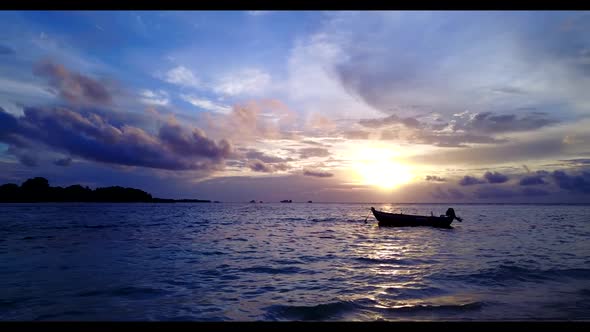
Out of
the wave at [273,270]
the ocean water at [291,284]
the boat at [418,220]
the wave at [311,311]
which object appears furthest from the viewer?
the boat at [418,220]

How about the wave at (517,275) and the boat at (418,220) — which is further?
the boat at (418,220)

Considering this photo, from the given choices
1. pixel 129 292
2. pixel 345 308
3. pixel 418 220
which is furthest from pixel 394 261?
pixel 418 220

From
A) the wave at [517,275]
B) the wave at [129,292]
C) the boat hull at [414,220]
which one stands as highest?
the boat hull at [414,220]

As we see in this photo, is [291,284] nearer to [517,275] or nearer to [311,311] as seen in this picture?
[311,311]

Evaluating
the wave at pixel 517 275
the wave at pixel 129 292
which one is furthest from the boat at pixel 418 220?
the wave at pixel 129 292

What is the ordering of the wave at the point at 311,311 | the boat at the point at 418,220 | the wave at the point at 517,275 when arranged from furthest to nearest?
the boat at the point at 418,220, the wave at the point at 517,275, the wave at the point at 311,311

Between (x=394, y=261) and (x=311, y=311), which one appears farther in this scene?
(x=394, y=261)

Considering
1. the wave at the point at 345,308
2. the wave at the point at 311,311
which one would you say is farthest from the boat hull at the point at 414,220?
the wave at the point at 311,311

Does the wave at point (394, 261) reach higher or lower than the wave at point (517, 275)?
lower

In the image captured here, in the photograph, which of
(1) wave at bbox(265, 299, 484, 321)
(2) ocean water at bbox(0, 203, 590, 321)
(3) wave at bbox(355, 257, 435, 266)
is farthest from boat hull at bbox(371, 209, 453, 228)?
(1) wave at bbox(265, 299, 484, 321)

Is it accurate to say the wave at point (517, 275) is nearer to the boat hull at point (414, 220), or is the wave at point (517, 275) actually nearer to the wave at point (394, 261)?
the wave at point (394, 261)

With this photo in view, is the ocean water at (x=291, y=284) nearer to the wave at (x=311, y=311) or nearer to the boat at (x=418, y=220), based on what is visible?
the wave at (x=311, y=311)
